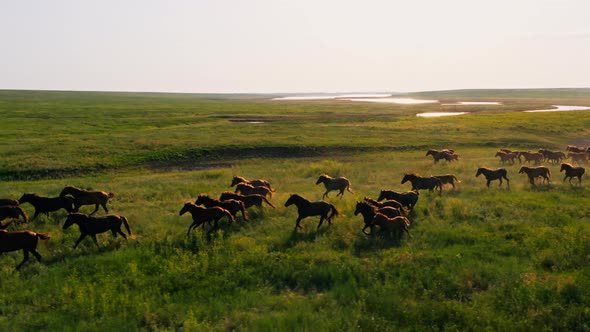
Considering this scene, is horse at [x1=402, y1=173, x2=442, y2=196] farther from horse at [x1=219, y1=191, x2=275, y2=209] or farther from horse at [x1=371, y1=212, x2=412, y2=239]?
horse at [x1=219, y1=191, x2=275, y2=209]

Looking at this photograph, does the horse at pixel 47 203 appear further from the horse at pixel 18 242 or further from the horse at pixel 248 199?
the horse at pixel 248 199

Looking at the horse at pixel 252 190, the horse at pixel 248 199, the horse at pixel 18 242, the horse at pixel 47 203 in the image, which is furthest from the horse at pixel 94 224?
the horse at pixel 252 190

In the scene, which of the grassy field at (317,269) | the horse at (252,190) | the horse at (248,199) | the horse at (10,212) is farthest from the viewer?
the horse at (252,190)

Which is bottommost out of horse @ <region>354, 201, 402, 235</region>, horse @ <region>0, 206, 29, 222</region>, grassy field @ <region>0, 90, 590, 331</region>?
grassy field @ <region>0, 90, 590, 331</region>

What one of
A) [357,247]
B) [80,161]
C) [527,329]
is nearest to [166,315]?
[357,247]

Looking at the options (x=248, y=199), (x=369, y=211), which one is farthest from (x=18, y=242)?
(x=369, y=211)

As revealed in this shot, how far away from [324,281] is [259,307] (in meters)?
2.02

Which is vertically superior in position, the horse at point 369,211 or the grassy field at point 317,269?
the horse at point 369,211

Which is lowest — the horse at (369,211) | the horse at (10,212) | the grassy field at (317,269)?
the grassy field at (317,269)

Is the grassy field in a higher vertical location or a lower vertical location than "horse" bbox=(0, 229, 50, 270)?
lower

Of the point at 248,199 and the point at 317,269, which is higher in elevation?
the point at 248,199

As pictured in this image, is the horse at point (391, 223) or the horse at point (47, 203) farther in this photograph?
the horse at point (47, 203)

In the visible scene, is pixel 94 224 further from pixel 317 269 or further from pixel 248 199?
pixel 317 269

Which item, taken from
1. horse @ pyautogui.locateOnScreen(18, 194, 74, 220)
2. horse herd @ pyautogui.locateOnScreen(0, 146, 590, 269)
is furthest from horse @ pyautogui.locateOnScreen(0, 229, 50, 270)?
horse @ pyautogui.locateOnScreen(18, 194, 74, 220)
